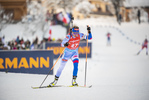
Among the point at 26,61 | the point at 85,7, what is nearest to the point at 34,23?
the point at 26,61

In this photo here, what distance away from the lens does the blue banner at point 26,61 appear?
32.4 feet

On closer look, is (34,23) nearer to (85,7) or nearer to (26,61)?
(26,61)

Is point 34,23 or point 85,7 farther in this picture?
point 85,7

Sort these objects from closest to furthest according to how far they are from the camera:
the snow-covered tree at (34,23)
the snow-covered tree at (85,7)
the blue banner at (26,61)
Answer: the blue banner at (26,61) < the snow-covered tree at (34,23) < the snow-covered tree at (85,7)

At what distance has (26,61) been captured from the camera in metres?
10.0

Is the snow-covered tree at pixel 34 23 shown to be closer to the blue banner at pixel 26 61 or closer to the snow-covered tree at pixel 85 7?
the snow-covered tree at pixel 85 7

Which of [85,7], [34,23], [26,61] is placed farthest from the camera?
[85,7]

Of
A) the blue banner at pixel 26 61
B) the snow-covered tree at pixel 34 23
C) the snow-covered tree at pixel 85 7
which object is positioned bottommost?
the blue banner at pixel 26 61

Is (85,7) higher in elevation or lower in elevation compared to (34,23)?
higher

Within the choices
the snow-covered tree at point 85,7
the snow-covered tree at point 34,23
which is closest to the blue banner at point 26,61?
the snow-covered tree at point 34,23

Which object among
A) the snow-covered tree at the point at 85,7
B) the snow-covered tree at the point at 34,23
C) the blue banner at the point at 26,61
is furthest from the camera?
the snow-covered tree at the point at 85,7

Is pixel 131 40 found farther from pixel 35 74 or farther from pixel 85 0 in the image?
pixel 85 0

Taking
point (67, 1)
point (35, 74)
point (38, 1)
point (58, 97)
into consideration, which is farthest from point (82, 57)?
point (67, 1)

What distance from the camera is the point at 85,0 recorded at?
62.8 meters
